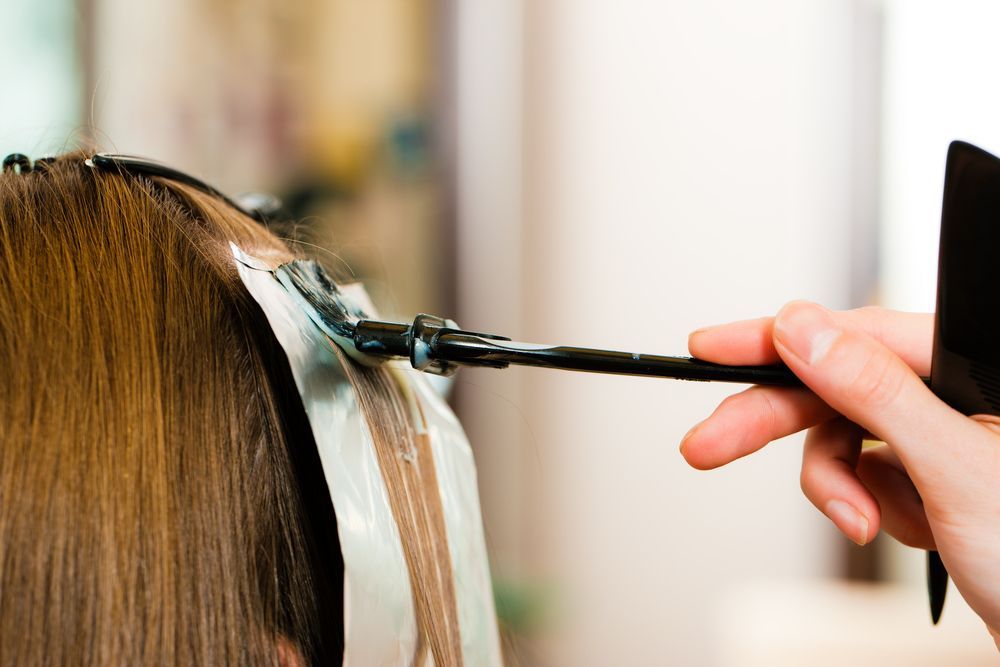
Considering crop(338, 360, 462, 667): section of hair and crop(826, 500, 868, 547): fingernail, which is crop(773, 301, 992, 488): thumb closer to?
crop(826, 500, 868, 547): fingernail

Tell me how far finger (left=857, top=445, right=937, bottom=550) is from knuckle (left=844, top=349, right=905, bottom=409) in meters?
0.17

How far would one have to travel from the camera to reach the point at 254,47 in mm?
1433

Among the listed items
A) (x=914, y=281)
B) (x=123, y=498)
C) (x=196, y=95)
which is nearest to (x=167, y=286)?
(x=123, y=498)

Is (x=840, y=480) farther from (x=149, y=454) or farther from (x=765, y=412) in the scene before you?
(x=149, y=454)

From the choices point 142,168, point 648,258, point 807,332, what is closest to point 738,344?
point 807,332

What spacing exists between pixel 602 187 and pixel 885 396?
1039 millimetres

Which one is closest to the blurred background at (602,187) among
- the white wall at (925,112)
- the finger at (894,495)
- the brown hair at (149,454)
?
the white wall at (925,112)

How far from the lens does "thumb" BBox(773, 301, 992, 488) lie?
353 millimetres

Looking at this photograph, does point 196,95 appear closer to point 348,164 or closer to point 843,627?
point 348,164

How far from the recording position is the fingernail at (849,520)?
1.33 ft

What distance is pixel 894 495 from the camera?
19.8 inches

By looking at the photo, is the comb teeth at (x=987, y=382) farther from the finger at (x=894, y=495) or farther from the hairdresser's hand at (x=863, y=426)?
the finger at (x=894, y=495)

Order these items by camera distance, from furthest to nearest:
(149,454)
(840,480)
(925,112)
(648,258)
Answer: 1. (648,258)
2. (925,112)
3. (840,480)
4. (149,454)

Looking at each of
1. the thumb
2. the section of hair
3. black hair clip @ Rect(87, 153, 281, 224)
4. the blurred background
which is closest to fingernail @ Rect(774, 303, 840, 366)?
the thumb
